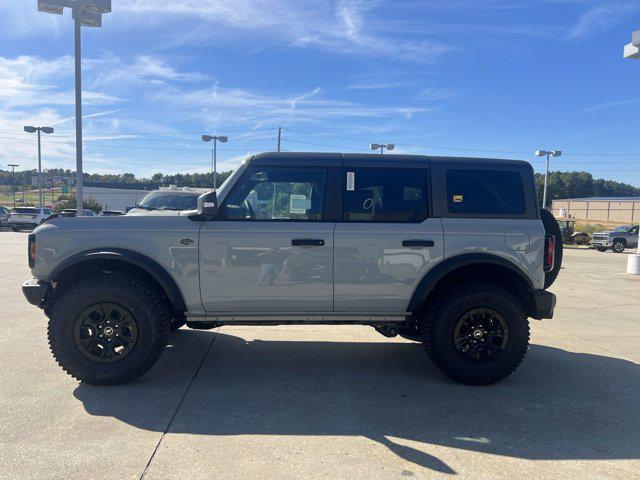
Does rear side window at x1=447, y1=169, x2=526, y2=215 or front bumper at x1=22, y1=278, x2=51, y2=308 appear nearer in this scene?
front bumper at x1=22, y1=278, x2=51, y2=308

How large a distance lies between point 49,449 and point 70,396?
0.90 m

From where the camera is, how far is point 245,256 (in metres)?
4.17

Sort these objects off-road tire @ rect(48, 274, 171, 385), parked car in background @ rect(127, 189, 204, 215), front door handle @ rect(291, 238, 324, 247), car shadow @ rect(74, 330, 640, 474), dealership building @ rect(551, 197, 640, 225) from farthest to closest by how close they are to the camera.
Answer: dealership building @ rect(551, 197, 640, 225) < parked car in background @ rect(127, 189, 204, 215) < front door handle @ rect(291, 238, 324, 247) < off-road tire @ rect(48, 274, 171, 385) < car shadow @ rect(74, 330, 640, 474)

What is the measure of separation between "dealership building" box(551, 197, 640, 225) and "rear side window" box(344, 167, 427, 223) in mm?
73822

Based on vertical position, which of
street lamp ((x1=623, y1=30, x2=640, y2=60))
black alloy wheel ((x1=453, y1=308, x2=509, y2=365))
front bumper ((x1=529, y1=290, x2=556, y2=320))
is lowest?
black alloy wheel ((x1=453, y1=308, x2=509, y2=365))

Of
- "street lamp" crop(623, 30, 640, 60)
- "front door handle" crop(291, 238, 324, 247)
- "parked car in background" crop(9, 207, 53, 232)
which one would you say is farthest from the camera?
"parked car in background" crop(9, 207, 53, 232)

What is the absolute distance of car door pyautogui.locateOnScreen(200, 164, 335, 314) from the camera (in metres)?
4.17

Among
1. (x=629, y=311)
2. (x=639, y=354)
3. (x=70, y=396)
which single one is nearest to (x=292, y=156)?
(x=70, y=396)

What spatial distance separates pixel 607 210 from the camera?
7956 centimetres

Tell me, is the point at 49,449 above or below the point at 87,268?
below

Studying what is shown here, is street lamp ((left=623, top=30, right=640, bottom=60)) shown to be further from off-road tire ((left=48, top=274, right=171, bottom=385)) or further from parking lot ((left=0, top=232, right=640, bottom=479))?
off-road tire ((left=48, top=274, right=171, bottom=385))

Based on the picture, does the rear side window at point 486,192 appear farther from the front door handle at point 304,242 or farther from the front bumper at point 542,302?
the front door handle at point 304,242

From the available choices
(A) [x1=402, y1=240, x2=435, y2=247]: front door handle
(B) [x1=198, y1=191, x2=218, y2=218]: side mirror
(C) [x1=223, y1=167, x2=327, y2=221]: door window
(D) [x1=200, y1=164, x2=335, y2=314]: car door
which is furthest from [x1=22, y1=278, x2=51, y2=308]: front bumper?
(A) [x1=402, y1=240, x2=435, y2=247]: front door handle

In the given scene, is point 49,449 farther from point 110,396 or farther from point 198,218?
point 198,218
